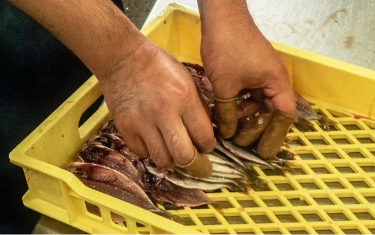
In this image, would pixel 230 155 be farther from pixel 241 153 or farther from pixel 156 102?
pixel 156 102

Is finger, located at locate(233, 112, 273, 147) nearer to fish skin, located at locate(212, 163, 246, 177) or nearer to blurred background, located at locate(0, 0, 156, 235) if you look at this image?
fish skin, located at locate(212, 163, 246, 177)

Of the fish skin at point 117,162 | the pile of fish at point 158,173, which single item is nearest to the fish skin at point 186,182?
the pile of fish at point 158,173

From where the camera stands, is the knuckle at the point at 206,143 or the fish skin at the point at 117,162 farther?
the fish skin at the point at 117,162

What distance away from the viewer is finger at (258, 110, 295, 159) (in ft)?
4.04

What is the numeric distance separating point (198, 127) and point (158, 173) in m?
0.29

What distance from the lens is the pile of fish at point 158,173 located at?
1.19 metres

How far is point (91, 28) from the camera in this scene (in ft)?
3.04

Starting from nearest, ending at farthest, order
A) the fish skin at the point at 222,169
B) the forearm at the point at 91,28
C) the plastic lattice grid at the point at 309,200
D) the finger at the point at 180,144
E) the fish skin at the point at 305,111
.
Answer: the forearm at the point at 91,28 < the finger at the point at 180,144 < the plastic lattice grid at the point at 309,200 < the fish skin at the point at 222,169 < the fish skin at the point at 305,111

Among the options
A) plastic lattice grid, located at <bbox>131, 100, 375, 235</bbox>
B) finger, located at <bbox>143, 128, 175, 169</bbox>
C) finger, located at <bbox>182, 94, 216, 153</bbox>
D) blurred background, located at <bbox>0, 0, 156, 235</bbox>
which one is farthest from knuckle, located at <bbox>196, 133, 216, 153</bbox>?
blurred background, located at <bbox>0, 0, 156, 235</bbox>

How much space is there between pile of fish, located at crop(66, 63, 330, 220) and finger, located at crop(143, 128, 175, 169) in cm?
15

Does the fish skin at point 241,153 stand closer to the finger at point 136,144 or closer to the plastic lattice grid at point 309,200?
the plastic lattice grid at point 309,200

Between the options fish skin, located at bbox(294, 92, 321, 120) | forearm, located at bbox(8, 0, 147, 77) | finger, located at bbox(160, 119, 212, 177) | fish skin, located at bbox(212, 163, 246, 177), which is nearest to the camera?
forearm, located at bbox(8, 0, 147, 77)

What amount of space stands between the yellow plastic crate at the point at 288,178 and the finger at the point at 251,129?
134 millimetres

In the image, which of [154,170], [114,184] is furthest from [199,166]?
[114,184]
